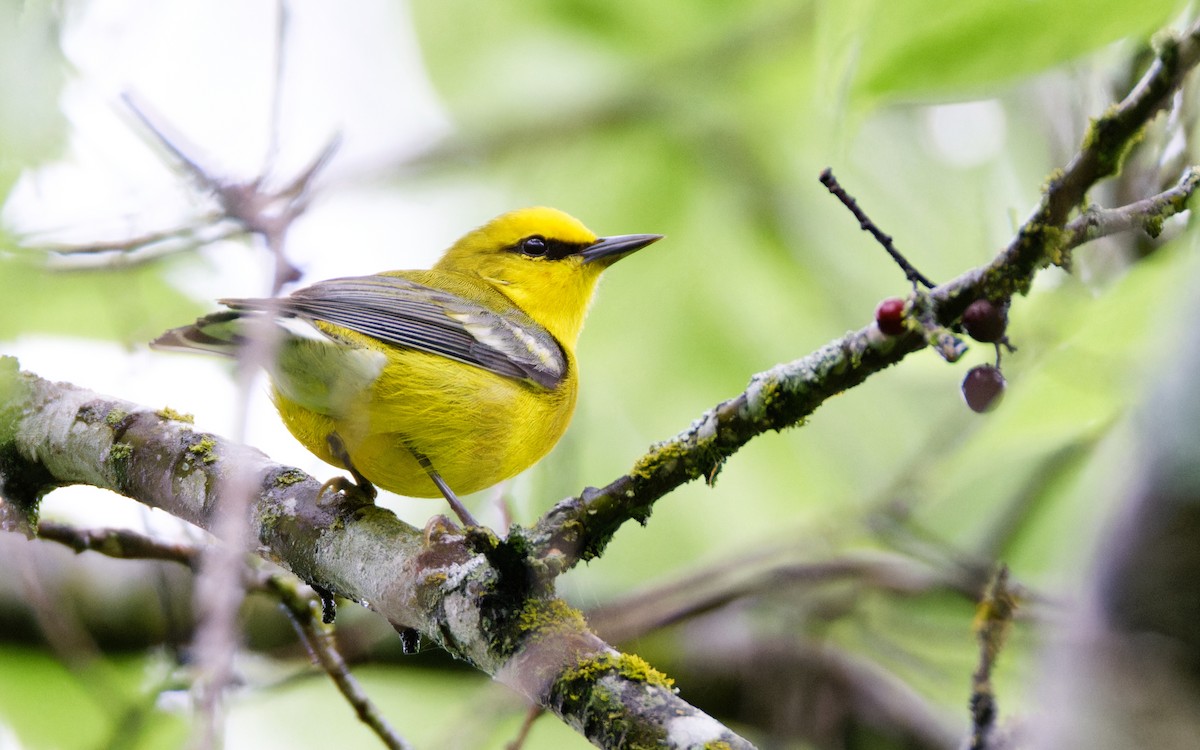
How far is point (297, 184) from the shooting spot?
251 cm

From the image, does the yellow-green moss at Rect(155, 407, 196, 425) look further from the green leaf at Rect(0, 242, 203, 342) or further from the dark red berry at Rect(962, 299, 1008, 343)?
the dark red berry at Rect(962, 299, 1008, 343)

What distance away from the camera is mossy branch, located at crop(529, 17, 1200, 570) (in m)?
1.52

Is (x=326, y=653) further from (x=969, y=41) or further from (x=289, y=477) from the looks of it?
(x=969, y=41)

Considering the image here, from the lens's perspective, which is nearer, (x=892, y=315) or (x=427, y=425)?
(x=892, y=315)

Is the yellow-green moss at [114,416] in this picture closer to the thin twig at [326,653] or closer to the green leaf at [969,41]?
the thin twig at [326,653]

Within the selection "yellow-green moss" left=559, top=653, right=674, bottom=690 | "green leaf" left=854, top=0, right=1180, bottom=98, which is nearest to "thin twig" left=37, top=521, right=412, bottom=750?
"yellow-green moss" left=559, top=653, right=674, bottom=690

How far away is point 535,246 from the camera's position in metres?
4.95

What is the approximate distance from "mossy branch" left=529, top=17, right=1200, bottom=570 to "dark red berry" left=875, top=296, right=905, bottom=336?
0.07ft

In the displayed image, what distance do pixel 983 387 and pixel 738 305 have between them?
9.61ft

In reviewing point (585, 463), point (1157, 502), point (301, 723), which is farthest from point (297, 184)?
point (301, 723)

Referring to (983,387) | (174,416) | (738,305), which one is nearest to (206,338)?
(174,416)

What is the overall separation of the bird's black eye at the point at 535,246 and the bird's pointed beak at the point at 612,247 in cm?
25

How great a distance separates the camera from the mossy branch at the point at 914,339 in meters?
1.52

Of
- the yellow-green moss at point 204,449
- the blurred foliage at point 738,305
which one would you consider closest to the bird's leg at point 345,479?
the yellow-green moss at point 204,449
